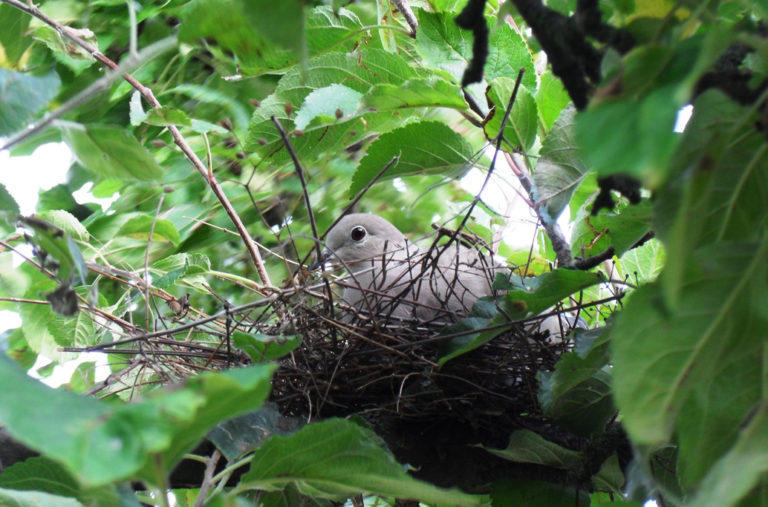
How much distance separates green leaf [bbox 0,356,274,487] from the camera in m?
0.53

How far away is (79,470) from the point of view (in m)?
0.53

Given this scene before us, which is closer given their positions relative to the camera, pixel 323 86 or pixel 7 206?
pixel 7 206

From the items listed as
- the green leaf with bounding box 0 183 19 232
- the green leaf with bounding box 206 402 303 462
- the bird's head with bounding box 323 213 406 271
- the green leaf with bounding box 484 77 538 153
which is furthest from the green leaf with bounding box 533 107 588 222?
the bird's head with bounding box 323 213 406 271

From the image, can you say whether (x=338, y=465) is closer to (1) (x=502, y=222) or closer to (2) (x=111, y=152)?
(2) (x=111, y=152)

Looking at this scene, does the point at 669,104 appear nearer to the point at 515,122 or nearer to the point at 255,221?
the point at 515,122

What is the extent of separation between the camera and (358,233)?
7.41 ft

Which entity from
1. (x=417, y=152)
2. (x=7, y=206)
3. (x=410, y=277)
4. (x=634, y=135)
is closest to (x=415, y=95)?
(x=417, y=152)

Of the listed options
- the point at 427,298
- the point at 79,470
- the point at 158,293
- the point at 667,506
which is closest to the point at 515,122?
the point at 427,298

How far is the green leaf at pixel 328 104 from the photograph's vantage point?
4.62 feet

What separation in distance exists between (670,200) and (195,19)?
508 mm

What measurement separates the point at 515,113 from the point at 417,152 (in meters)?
0.21

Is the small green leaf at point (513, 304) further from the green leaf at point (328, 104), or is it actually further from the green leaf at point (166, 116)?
the green leaf at point (166, 116)

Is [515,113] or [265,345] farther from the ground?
[515,113]

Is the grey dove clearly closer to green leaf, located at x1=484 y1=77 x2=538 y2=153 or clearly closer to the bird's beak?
the bird's beak
